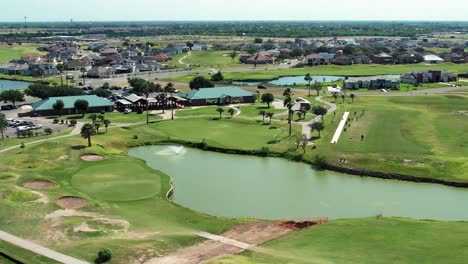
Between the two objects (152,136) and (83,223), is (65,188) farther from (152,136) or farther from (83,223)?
(152,136)

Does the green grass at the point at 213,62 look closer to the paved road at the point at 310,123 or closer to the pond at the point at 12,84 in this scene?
the pond at the point at 12,84

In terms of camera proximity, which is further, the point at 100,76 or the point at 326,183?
the point at 100,76


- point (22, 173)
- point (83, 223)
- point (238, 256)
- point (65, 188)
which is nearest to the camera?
point (238, 256)

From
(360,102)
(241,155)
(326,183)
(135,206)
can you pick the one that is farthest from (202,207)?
(360,102)

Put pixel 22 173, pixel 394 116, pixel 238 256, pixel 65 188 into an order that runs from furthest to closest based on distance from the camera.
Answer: pixel 394 116
pixel 22 173
pixel 65 188
pixel 238 256

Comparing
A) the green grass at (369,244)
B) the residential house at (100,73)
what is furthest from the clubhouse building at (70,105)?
the green grass at (369,244)

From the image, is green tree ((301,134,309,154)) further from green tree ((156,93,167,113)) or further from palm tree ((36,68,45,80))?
palm tree ((36,68,45,80))
